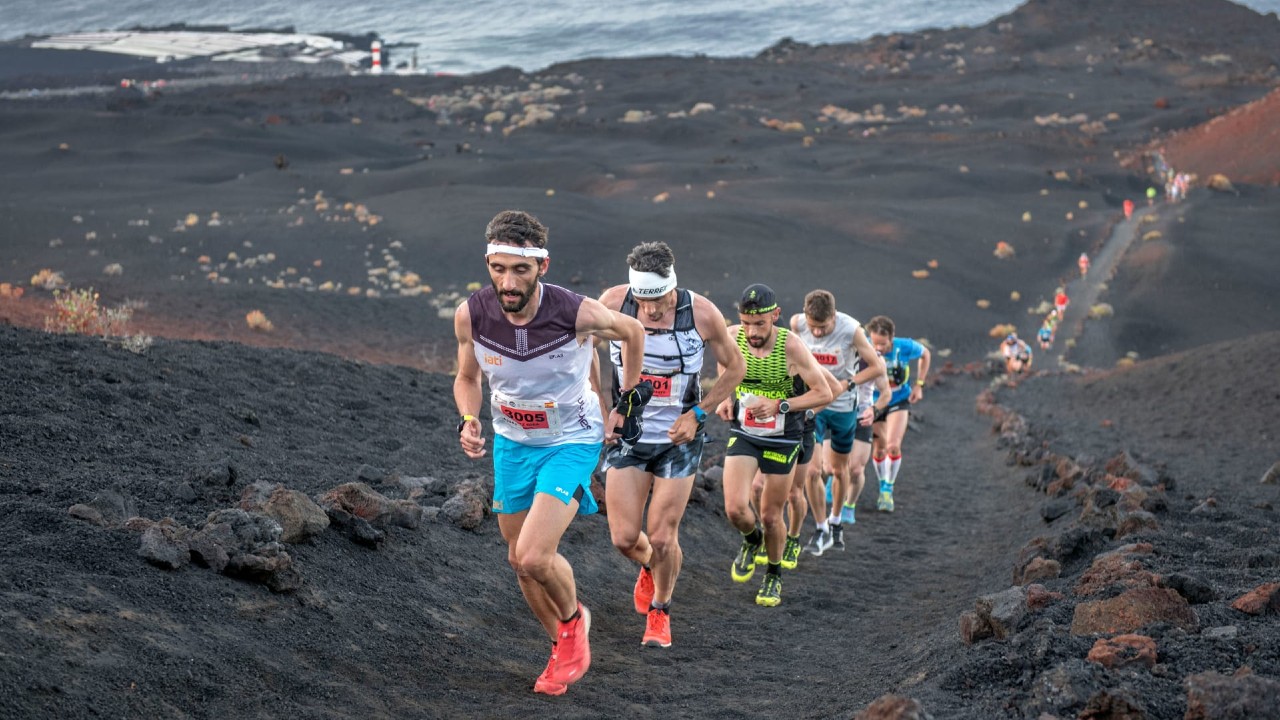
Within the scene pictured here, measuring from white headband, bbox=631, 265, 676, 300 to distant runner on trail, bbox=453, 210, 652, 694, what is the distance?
0.72 metres

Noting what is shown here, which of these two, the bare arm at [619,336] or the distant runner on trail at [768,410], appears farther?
the distant runner on trail at [768,410]

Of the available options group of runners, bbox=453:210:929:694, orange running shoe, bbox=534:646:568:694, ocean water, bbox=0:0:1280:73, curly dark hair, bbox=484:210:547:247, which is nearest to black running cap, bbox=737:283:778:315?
group of runners, bbox=453:210:929:694

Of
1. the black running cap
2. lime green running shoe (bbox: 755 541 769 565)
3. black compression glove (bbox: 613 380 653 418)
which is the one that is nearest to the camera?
black compression glove (bbox: 613 380 653 418)

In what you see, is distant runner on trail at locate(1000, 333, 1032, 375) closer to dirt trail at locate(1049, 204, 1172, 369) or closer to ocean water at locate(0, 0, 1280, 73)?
dirt trail at locate(1049, 204, 1172, 369)

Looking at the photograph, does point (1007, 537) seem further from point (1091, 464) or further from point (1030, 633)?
point (1030, 633)

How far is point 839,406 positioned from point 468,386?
516 cm

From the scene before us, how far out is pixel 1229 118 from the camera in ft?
203

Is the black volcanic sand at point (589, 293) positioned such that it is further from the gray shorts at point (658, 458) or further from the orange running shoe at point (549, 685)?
the gray shorts at point (658, 458)

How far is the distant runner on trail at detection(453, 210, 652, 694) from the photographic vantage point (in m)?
5.94

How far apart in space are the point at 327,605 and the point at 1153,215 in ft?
154

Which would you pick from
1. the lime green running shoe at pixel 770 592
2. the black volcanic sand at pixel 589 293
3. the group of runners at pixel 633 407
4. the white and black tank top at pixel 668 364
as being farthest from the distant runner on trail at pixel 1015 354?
the white and black tank top at pixel 668 364

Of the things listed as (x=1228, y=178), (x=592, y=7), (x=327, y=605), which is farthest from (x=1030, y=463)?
(x=592, y=7)

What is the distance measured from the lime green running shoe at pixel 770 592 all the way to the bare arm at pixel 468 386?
3.65 metres

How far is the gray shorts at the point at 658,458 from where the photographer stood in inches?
291
